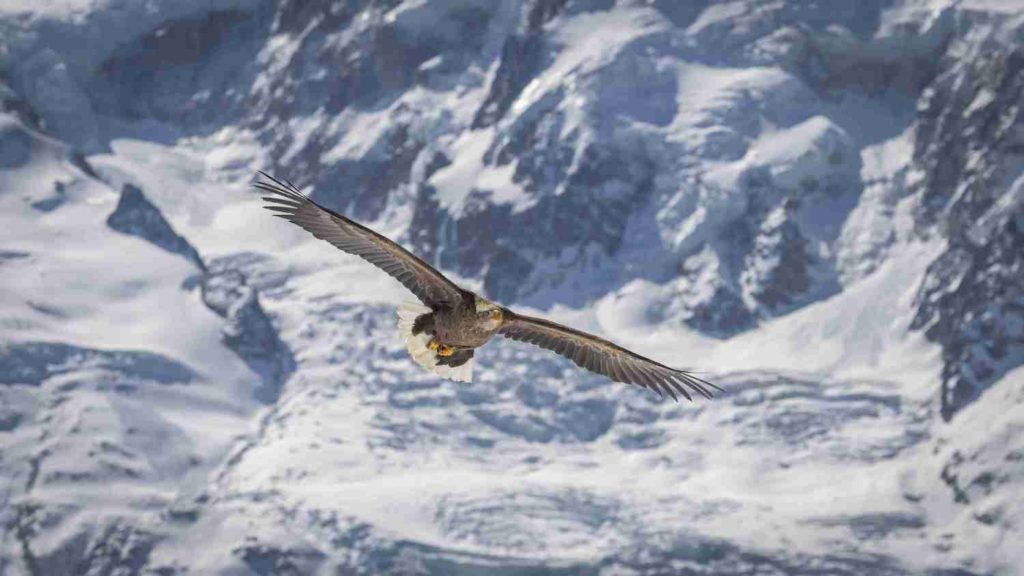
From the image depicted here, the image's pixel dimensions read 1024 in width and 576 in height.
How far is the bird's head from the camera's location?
53125 mm

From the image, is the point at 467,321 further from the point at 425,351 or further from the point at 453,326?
the point at 425,351

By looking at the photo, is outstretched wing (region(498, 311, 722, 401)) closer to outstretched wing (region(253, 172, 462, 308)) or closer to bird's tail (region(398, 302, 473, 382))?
bird's tail (region(398, 302, 473, 382))

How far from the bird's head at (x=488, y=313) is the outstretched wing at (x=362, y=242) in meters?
Answer: 0.51

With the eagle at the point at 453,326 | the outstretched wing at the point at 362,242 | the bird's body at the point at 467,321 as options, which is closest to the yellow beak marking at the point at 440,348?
the eagle at the point at 453,326

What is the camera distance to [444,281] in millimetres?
52781

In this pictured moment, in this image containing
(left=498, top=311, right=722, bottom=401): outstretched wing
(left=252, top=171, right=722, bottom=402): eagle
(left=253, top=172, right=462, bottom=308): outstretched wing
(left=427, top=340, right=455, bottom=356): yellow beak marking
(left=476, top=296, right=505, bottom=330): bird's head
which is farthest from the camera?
(left=427, top=340, right=455, bottom=356): yellow beak marking

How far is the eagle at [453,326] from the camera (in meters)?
51.8

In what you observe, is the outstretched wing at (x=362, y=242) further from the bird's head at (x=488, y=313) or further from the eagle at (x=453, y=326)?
the bird's head at (x=488, y=313)

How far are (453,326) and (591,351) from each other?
3.27m

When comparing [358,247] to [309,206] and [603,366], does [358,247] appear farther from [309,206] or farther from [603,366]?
[603,366]

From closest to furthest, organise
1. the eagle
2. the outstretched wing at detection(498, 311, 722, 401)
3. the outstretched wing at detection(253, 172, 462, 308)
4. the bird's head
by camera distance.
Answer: the outstretched wing at detection(253, 172, 462, 308)
the eagle
the bird's head
the outstretched wing at detection(498, 311, 722, 401)

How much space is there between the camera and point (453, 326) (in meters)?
53.7

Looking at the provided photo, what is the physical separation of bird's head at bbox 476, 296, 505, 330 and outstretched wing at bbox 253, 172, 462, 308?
1.66 feet

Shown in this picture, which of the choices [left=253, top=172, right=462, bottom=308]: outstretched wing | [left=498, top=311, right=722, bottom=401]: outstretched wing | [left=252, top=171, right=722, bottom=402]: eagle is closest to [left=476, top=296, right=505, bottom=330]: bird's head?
[left=252, top=171, right=722, bottom=402]: eagle
